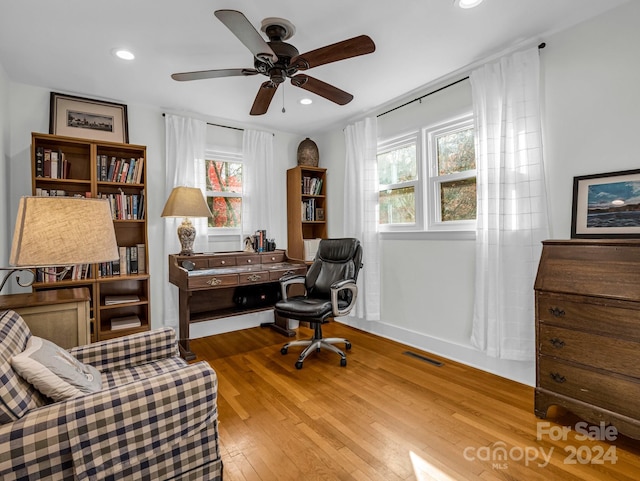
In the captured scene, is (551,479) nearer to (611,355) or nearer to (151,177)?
(611,355)

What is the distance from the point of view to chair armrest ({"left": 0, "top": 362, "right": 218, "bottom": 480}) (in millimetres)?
985

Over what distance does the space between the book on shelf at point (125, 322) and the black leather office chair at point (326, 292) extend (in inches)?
52.6

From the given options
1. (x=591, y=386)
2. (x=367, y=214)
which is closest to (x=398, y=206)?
(x=367, y=214)

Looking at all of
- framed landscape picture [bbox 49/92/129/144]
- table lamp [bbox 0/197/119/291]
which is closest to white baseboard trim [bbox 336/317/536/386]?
table lamp [bbox 0/197/119/291]

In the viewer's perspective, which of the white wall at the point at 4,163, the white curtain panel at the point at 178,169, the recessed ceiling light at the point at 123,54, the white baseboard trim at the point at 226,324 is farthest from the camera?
the white baseboard trim at the point at 226,324

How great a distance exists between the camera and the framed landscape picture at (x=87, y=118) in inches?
119

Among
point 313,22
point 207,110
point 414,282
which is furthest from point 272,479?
point 207,110

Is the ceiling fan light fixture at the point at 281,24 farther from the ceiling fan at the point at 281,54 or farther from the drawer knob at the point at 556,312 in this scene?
the drawer knob at the point at 556,312

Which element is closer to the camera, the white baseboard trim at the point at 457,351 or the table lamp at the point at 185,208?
the white baseboard trim at the point at 457,351

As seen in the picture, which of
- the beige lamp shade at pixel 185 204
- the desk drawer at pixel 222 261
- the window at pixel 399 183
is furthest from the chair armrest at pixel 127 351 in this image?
the window at pixel 399 183

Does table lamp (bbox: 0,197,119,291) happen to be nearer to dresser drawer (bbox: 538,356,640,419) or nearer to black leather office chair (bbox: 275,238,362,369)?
black leather office chair (bbox: 275,238,362,369)

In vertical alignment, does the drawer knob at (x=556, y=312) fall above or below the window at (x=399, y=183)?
below

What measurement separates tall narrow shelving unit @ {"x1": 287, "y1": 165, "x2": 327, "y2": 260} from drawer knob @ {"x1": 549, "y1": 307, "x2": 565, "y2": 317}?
270 centimetres

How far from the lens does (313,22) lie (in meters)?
2.10
